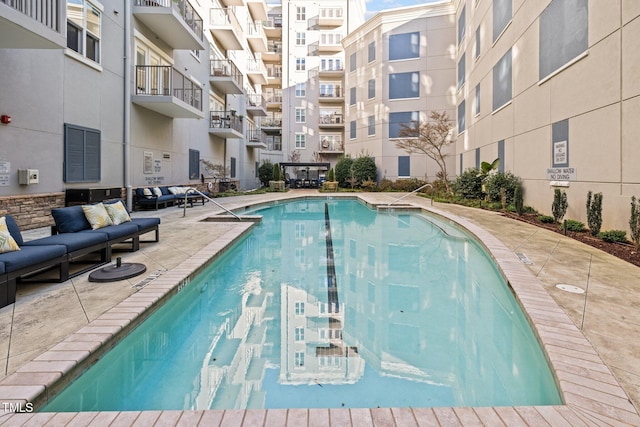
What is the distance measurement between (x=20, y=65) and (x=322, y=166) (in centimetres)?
2404

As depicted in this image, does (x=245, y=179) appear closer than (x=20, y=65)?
No

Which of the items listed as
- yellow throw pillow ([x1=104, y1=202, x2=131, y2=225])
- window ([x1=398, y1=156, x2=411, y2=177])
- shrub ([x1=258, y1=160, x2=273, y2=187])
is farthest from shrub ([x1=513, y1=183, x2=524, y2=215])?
shrub ([x1=258, y1=160, x2=273, y2=187])

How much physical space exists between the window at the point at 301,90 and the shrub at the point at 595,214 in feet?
92.6

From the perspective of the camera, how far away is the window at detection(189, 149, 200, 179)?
16.8 meters

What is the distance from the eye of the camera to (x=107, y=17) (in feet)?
34.2

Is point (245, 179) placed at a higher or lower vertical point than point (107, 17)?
lower

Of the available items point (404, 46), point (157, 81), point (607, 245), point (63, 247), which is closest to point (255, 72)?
point (404, 46)

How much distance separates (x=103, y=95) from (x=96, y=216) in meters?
6.46

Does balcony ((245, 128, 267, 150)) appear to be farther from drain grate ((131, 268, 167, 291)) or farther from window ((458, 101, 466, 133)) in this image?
drain grate ((131, 268, 167, 291))

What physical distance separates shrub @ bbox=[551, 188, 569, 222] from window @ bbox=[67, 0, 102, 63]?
41.0ft

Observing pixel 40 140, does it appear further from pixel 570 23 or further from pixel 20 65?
pixel 570 23

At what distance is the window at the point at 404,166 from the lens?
23891 millimetres

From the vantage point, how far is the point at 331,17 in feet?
102

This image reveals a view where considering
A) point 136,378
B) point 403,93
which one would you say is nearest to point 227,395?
point 136,378
